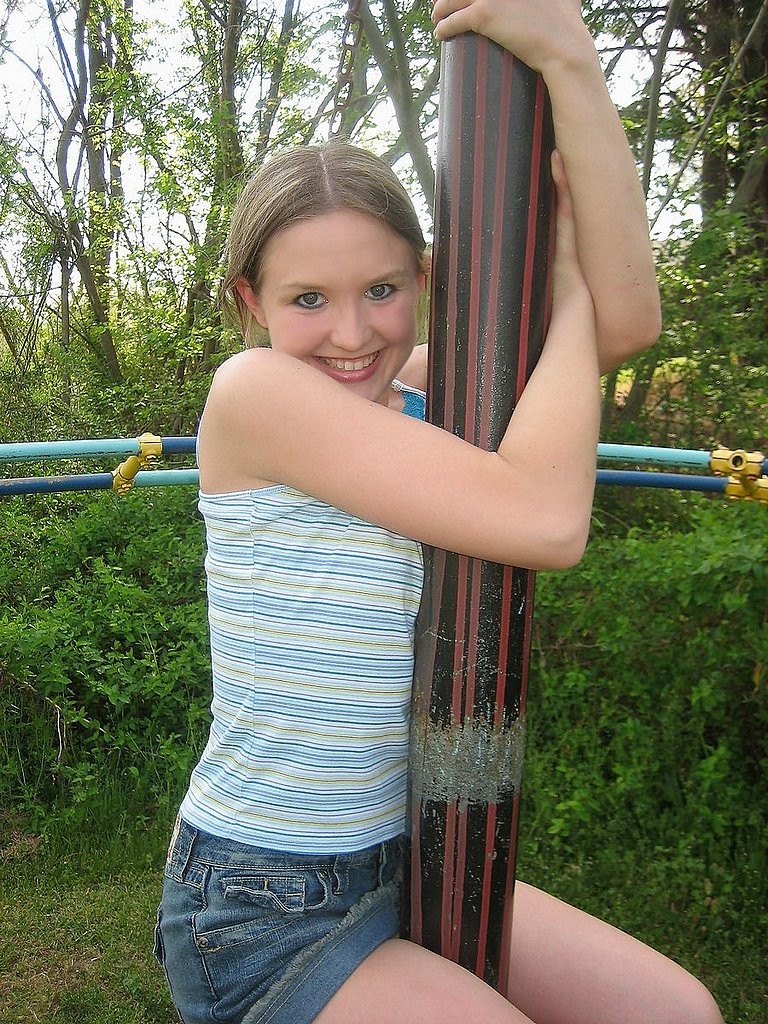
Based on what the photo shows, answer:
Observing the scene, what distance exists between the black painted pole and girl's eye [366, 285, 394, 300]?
0.23 metres

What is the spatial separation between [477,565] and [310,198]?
1.90 feet

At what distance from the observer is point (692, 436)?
5.95 m

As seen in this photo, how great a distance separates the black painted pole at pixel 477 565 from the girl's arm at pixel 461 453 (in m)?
0.04

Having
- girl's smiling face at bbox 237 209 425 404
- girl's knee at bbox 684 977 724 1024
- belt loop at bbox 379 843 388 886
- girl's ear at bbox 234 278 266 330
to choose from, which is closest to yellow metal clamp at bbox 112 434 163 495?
girl's ear at bbox 234 278 266 330

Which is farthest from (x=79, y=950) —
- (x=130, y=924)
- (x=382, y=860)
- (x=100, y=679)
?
(x=382, y=860)

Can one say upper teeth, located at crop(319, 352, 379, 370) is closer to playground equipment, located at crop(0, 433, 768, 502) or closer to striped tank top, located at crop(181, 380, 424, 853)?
striped tank top, located at crop(181, 380, 424, 853)

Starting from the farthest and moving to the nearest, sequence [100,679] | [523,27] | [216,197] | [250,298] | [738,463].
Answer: [216,197]
[100,679]
[738,463]
[250,298]
[523,27]

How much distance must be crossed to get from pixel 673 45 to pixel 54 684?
224 inches

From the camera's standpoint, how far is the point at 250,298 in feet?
5.38

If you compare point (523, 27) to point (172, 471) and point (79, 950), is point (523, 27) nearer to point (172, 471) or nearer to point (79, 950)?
point (172, 471)

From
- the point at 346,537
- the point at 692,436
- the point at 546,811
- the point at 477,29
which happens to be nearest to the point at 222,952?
the point at 346,537

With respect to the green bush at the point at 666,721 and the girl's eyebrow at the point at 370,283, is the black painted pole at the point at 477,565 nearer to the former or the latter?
the girl's eyebrow at the point at 370,283

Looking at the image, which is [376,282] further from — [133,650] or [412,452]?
[133,650]

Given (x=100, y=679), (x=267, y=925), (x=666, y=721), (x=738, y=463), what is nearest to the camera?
(x=267, y=925)
